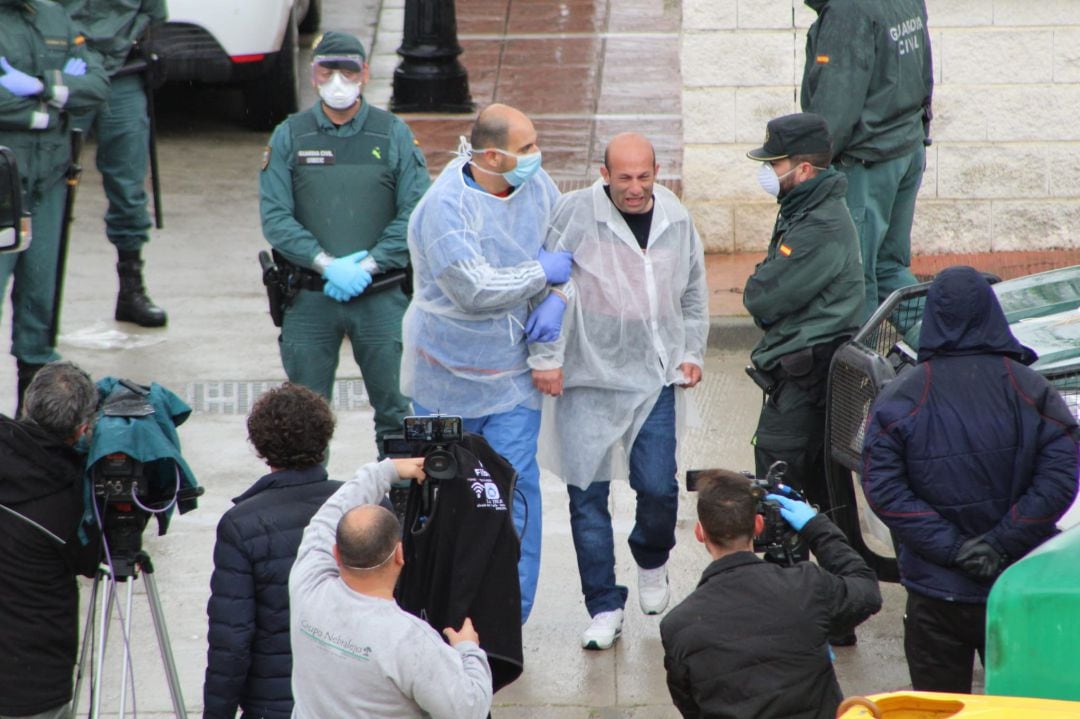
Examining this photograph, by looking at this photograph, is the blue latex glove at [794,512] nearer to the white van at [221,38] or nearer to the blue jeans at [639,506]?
the blue jeans at [639,506]

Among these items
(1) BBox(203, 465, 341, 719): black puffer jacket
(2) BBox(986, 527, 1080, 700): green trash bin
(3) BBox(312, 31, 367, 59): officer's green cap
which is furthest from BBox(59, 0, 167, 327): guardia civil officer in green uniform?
(2) BBox(986, 527, 1080, 700): green trash bin

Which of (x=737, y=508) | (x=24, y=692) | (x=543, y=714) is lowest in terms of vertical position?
(x=543, y=714)

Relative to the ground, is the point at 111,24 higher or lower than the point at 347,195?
higher

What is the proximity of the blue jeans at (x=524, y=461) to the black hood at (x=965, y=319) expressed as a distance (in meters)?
1.57

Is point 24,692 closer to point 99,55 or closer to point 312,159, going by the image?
point 312,159

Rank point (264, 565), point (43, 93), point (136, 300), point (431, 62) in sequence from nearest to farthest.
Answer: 1. point (264, 565)
2. point (43, 93)
3. point (136, 300)
4. point (431, 62)

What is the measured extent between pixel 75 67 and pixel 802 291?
3.76 meters

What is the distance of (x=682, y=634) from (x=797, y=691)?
A: 31 centimetres

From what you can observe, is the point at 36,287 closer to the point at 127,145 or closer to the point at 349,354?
the point at 127,145

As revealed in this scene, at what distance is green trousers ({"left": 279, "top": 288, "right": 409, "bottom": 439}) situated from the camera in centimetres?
636

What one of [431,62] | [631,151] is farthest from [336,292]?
[431,62]

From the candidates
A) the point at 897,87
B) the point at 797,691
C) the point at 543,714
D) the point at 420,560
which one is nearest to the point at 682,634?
the point at 797,691

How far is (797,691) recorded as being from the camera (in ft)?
12.2

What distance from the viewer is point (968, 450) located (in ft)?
14.0
